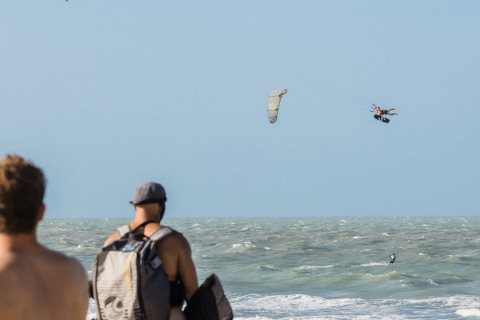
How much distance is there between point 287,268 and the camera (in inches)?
1416

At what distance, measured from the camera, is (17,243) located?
277 centimetres

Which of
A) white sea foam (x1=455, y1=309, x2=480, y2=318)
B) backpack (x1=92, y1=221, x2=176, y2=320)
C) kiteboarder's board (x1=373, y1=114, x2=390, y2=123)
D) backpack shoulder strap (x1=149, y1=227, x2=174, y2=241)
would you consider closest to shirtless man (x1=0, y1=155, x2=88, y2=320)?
backpack (x1=92, y1=221, x2=176, y2=320)

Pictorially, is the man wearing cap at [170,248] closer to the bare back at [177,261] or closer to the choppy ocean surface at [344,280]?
the bare back at [177,261]

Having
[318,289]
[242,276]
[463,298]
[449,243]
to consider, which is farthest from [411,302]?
[449,243]

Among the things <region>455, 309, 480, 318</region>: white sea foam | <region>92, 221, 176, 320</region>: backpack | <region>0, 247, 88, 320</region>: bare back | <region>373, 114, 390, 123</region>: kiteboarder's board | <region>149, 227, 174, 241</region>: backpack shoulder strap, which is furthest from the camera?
<region>373, 114, 390, 123</region>: kiteboarder's board

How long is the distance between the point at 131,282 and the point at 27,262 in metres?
1.69

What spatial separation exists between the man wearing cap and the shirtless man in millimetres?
1867

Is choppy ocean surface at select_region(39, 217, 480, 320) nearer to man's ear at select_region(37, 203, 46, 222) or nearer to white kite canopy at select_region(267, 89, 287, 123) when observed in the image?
white kite canopy at select_region(267, 89, 287, 123)

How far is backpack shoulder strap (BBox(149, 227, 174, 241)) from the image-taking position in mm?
4676

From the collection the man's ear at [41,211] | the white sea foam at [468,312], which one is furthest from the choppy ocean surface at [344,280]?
the man's ear at [41,211]

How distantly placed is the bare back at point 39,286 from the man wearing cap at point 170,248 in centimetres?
185

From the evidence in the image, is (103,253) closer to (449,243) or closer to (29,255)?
(29,255)

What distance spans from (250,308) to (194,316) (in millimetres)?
17256

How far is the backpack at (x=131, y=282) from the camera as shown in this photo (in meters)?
4.43
